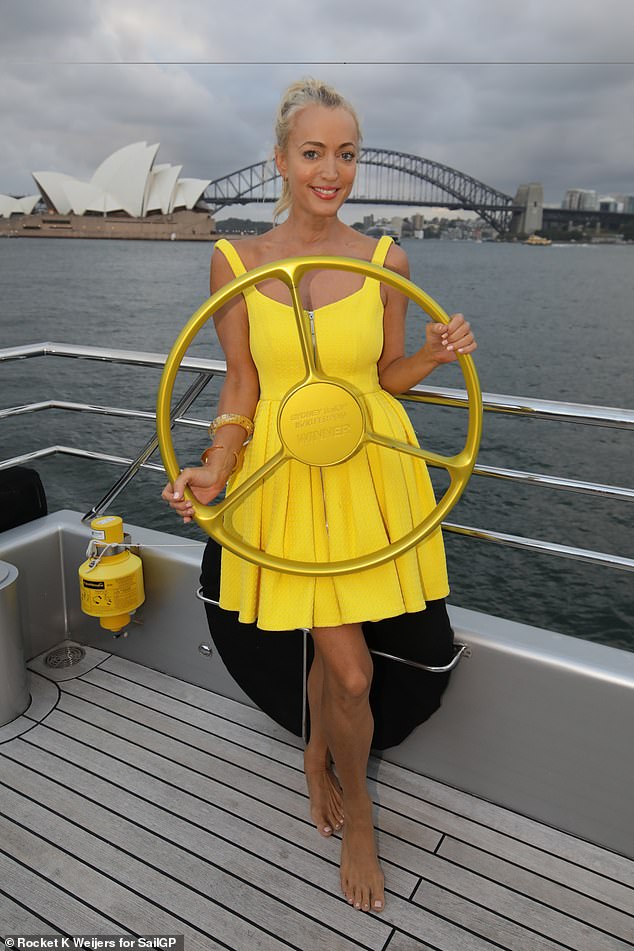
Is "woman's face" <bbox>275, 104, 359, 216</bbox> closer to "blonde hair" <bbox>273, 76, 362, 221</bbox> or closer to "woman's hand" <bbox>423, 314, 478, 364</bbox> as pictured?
"blonde hair" <bbox>273, 76, 362, 221</bbox>

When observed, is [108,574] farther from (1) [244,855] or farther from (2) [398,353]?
(2) [398,353]

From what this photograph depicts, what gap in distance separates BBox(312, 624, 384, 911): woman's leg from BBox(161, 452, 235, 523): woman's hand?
243 mm

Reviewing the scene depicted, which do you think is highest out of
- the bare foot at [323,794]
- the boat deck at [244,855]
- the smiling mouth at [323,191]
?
the smiling mouth at [323,191]

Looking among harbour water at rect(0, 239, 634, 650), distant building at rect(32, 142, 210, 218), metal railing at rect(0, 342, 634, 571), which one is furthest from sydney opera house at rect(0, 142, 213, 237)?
metal railing at rect(0, 342, 634, 571)

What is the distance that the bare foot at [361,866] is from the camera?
1097mm

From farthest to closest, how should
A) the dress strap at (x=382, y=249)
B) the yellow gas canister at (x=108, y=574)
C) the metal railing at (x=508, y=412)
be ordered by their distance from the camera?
the yellow gas canister at (x=108, y=574) < the metal railing at (x=508, y=412) < the dress strap at (x=382, y=249)

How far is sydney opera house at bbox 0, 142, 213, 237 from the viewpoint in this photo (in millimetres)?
31158

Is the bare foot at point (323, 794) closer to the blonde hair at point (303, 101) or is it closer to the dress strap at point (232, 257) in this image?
the dress strap at point (232, 257)

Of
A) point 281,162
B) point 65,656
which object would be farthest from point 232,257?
point 65,656

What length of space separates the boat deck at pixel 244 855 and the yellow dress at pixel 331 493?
398 millimetres

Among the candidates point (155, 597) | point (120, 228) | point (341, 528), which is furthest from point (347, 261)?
point (120, 228)

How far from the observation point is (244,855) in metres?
1.18

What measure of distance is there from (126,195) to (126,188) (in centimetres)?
54

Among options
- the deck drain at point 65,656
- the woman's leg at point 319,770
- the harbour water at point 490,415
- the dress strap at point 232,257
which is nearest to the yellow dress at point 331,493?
the dress strap at point 232,257
